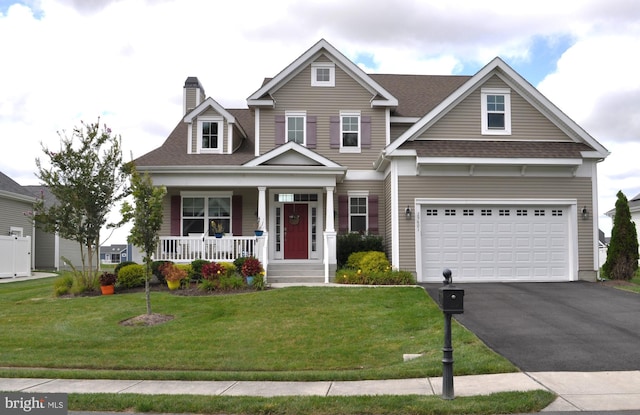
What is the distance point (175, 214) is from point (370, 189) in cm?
A: 715

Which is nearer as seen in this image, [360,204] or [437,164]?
[437,164]

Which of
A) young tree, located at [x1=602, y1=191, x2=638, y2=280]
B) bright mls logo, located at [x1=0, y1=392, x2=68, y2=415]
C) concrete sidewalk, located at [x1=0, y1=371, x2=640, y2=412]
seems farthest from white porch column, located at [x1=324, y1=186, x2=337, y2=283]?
bright mls logo, located at [x1=0, y1=392, x2=68, y2=415]

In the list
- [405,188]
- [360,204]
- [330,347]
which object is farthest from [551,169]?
[330,347]

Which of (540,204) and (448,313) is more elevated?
(540,204)

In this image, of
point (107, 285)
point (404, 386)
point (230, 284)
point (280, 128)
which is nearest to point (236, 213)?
point (280, 128)

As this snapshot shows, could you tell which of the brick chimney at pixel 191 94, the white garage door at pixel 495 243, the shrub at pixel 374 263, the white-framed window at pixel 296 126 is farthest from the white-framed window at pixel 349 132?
the brick chimney at pixel 191 94

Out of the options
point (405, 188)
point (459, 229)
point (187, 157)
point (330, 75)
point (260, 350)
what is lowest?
point (260, 350)

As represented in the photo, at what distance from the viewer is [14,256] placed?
22.8 meters

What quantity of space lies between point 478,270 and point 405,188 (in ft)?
11.3

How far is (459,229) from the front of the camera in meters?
16.8

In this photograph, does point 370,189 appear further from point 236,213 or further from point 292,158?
point 236,213

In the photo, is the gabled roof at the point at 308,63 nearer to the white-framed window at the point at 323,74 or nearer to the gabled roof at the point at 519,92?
the white-framed window at the point at 323,74

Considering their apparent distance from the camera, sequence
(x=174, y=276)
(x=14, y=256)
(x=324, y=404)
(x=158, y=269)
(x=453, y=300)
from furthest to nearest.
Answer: (x=14, y=256)
(x=158, y=269)
(x=174, y=276)
(x=453, y=300)
(x=324, y=404)

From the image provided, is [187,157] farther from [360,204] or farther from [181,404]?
[181,404]
